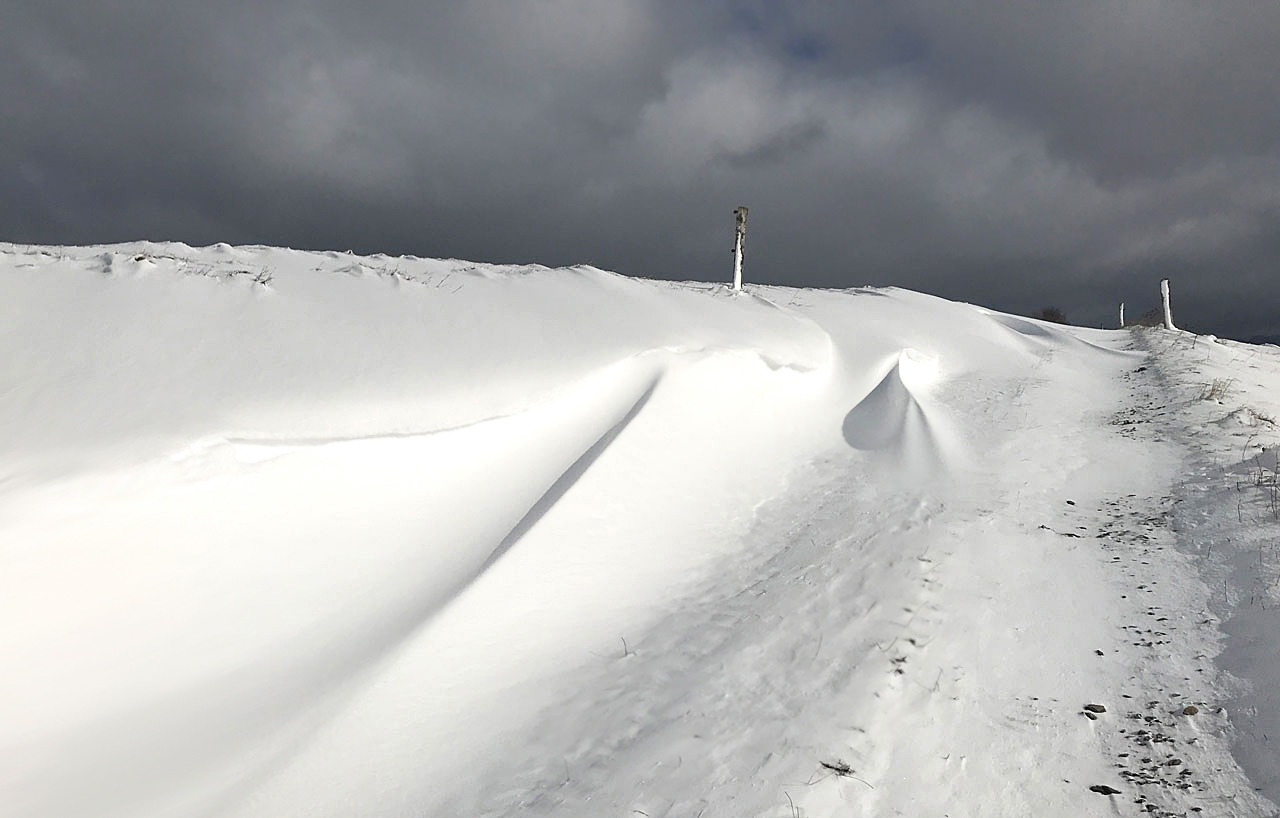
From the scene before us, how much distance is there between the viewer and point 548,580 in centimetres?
659

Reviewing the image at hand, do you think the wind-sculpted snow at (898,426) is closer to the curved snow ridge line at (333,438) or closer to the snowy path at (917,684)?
the snowy path at (917,684)

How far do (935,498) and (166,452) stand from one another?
8.05 meters

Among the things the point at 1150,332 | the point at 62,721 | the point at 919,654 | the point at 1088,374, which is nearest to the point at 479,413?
the point at 62,721

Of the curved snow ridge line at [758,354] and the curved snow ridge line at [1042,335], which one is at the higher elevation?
the curved snow ridge line at [1042,335]

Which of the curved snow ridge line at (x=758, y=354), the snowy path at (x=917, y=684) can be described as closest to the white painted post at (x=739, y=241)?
the curved snow ridge line at (x=758, y=354)

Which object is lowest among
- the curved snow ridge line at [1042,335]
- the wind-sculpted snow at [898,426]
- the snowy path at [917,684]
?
the snowy path at [917,684]

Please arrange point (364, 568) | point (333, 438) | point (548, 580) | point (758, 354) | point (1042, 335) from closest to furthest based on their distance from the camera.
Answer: point (364, 568), point (548, 580), point (333, 438), point (758, 354), point (1042, 335)

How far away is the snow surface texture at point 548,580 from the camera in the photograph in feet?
13.9

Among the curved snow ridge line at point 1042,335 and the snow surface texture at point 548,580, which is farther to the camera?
the curved snow ridge line at point 1042,335

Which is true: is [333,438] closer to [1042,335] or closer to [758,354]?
[758,354]

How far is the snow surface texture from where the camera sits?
4.24m

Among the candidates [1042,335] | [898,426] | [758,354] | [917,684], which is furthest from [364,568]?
[1042,335]

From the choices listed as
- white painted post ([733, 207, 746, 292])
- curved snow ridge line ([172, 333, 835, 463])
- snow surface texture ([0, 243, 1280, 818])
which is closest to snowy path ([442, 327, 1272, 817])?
snow surface texture ([0, 243, 1280, 818])

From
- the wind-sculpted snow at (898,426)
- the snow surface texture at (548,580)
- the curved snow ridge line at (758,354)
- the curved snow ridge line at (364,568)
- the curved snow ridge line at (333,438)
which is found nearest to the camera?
the snow surface texture at (548,580)
